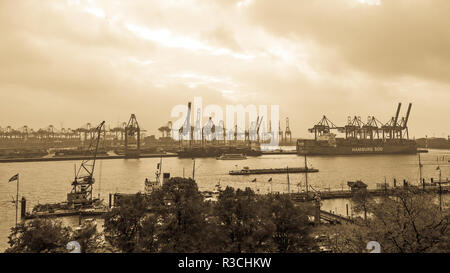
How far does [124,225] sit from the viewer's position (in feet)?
15.7

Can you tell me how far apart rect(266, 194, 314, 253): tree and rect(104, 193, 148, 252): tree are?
7.15ft

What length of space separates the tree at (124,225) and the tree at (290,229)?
2.18m

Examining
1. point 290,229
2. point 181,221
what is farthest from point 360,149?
point 181,221

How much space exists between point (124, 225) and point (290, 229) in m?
2.68

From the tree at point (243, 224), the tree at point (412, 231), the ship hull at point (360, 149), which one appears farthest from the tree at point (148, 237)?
the ship hull at point (360, 149)

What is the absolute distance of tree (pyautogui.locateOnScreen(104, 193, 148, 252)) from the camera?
461cm

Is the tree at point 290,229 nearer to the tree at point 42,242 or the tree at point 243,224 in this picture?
the tree at point 243,224

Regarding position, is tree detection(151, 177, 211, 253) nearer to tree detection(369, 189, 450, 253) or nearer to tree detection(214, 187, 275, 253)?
tree detection(214, 187, 275, 253)

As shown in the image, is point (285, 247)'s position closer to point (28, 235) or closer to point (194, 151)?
point (28, 235)

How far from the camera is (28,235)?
405 centimetres

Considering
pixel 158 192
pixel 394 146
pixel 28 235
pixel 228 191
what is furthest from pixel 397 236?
pixel 394 146

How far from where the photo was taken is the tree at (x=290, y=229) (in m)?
4.54
